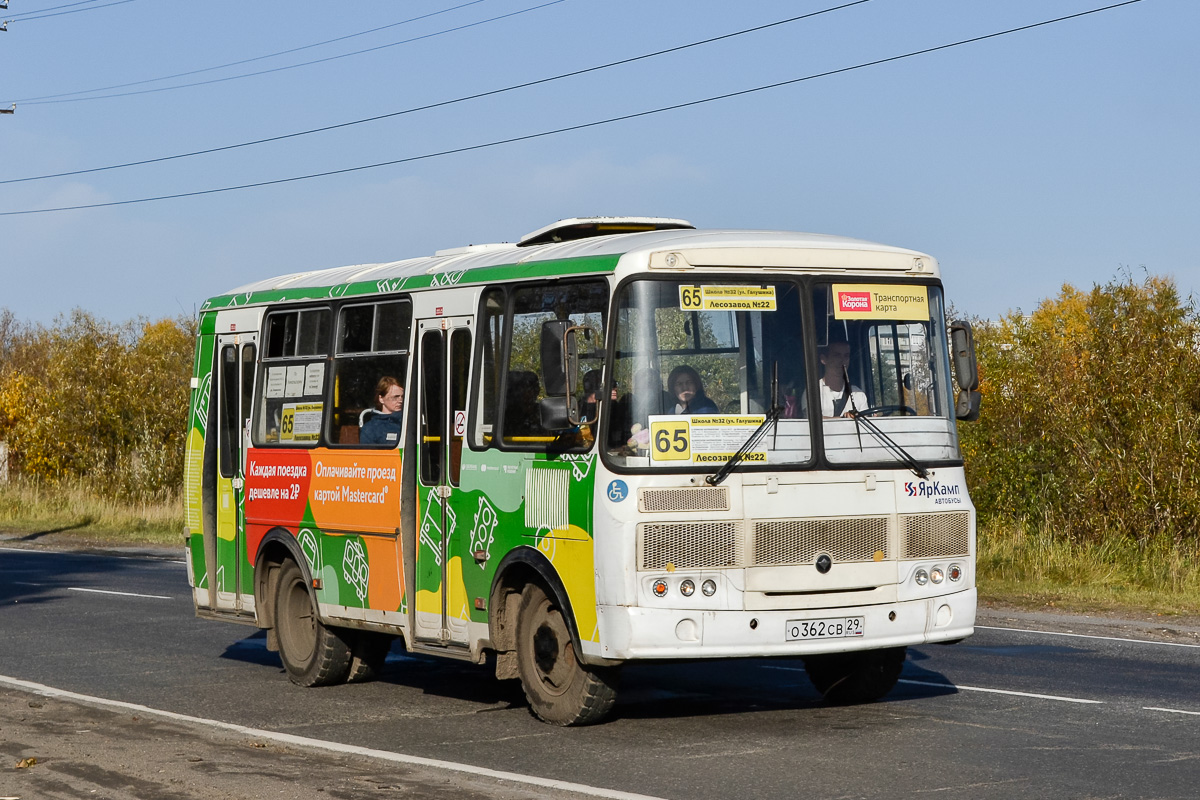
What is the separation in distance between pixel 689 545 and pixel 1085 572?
11993mm

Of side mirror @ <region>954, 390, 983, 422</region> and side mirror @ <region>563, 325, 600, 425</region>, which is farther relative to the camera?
side mirror @ <region>954, 390, 983, 422</region>

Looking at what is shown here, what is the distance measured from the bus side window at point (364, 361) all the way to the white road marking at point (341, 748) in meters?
2.26

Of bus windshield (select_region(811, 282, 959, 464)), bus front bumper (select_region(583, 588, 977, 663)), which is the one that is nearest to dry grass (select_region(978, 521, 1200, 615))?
bus windshield (select_region(811, 282, 959, 464))

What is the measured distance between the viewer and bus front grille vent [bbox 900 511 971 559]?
9844mm

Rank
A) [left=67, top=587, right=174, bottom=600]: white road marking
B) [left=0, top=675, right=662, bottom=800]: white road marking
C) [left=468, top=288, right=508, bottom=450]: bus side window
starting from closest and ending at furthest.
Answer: [left=0, top=675, right=662, bottom=800]: white road marking → [left=468, top=288, right=508, bottom=450]: bus side window → [left=67, top=587, right=174, bottom=600]: white road marking

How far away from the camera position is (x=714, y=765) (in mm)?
8633

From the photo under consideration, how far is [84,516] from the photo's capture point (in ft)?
124

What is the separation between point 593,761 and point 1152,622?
9.06m

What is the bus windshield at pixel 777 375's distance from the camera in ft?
30.9

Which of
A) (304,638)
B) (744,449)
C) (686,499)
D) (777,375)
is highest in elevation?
(777,375)

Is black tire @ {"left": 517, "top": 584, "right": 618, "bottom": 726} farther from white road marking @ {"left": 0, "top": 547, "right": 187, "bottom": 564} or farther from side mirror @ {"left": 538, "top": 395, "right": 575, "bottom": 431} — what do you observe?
white road marking @ {"left": 0, "top": 547, "right": 187, "bottom": 564}

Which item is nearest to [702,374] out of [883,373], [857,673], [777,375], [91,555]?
[777,375]

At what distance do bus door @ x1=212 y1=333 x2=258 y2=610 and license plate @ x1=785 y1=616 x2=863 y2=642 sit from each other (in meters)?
5.31

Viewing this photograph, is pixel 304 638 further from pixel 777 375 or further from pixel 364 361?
pixel 777 375
